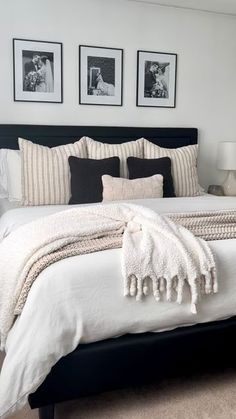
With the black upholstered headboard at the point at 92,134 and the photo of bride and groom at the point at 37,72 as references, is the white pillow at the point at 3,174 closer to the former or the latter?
the black upholstered headboard at the point at 92,134

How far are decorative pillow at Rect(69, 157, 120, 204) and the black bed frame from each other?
1.47m

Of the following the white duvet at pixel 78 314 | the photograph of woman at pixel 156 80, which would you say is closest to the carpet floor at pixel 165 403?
the white duvet at pixel 78 314

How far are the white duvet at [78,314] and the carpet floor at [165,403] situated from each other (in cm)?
38

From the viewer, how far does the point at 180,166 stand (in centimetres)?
348

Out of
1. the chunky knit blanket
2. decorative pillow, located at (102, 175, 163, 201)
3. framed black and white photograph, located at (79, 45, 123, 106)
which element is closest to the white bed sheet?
decorative pillow, located at (102, 175, 163, 201)

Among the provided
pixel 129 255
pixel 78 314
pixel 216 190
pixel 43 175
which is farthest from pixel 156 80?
pixel 78 314

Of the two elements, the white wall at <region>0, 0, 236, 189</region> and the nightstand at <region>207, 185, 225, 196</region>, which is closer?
the white wall at <region>0, 0, 236, 189</region>

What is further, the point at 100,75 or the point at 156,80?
the point at 156,80

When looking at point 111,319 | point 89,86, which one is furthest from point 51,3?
point 111,319

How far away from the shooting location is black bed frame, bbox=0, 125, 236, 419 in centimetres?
162

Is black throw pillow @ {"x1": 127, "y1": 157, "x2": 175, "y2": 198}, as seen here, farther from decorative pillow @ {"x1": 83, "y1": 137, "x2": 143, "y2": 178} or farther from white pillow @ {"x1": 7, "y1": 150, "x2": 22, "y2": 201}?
white pillow @ {"x1": 7, "y1": 150, "x2": 22, "y2": 201}

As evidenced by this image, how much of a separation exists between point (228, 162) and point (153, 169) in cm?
94

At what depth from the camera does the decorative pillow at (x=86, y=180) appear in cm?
304

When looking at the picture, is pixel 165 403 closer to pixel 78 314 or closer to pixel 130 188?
pixel 78 314
